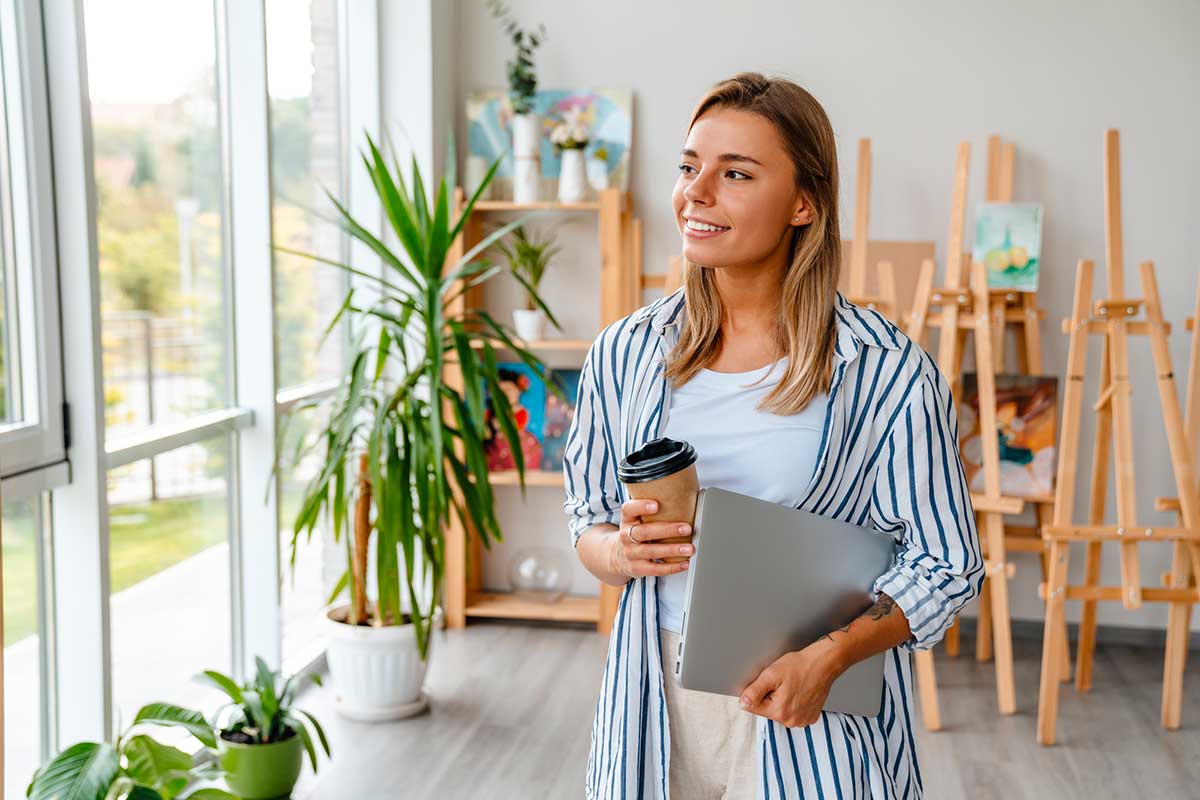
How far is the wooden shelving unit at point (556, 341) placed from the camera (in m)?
4.10

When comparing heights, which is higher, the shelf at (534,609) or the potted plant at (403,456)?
the potted plant at (403,456)

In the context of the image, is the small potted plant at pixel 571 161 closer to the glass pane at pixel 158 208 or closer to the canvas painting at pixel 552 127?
the canvas painting at pixel 552 127

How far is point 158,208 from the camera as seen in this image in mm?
2822

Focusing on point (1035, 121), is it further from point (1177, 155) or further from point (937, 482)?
point (937, 482)

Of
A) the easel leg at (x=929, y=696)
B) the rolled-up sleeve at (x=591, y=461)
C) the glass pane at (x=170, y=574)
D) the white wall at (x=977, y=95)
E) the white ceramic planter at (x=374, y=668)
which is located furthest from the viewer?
the white wall at (x=977, y=95)

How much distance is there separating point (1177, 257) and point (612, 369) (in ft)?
11.4

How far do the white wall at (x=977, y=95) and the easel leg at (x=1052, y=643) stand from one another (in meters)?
0.91

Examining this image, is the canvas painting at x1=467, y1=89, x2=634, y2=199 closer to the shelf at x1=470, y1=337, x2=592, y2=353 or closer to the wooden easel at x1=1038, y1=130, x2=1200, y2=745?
the shelf at x1=470, y1=337, x2=592, y2=353

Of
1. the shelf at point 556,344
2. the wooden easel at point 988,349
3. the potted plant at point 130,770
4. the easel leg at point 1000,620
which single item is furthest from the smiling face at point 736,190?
the shelf at point 556,344

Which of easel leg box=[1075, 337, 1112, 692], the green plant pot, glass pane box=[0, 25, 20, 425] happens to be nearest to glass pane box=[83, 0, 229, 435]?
glass pane box=[0, 25, 20, 425]

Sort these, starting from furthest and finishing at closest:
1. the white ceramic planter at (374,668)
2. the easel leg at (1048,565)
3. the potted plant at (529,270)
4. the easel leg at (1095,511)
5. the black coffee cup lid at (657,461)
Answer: the potted plant at (529,270) < the easel leg at (1048,565) < the easel leg at (1095,511) < the white ceramic planter at (374,668) < the black coffee cup lid at (657,461)

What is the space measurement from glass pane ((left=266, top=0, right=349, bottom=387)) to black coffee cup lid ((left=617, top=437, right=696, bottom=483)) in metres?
2.32

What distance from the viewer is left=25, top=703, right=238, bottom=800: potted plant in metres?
1.99

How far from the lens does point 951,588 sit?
3.97 feet
